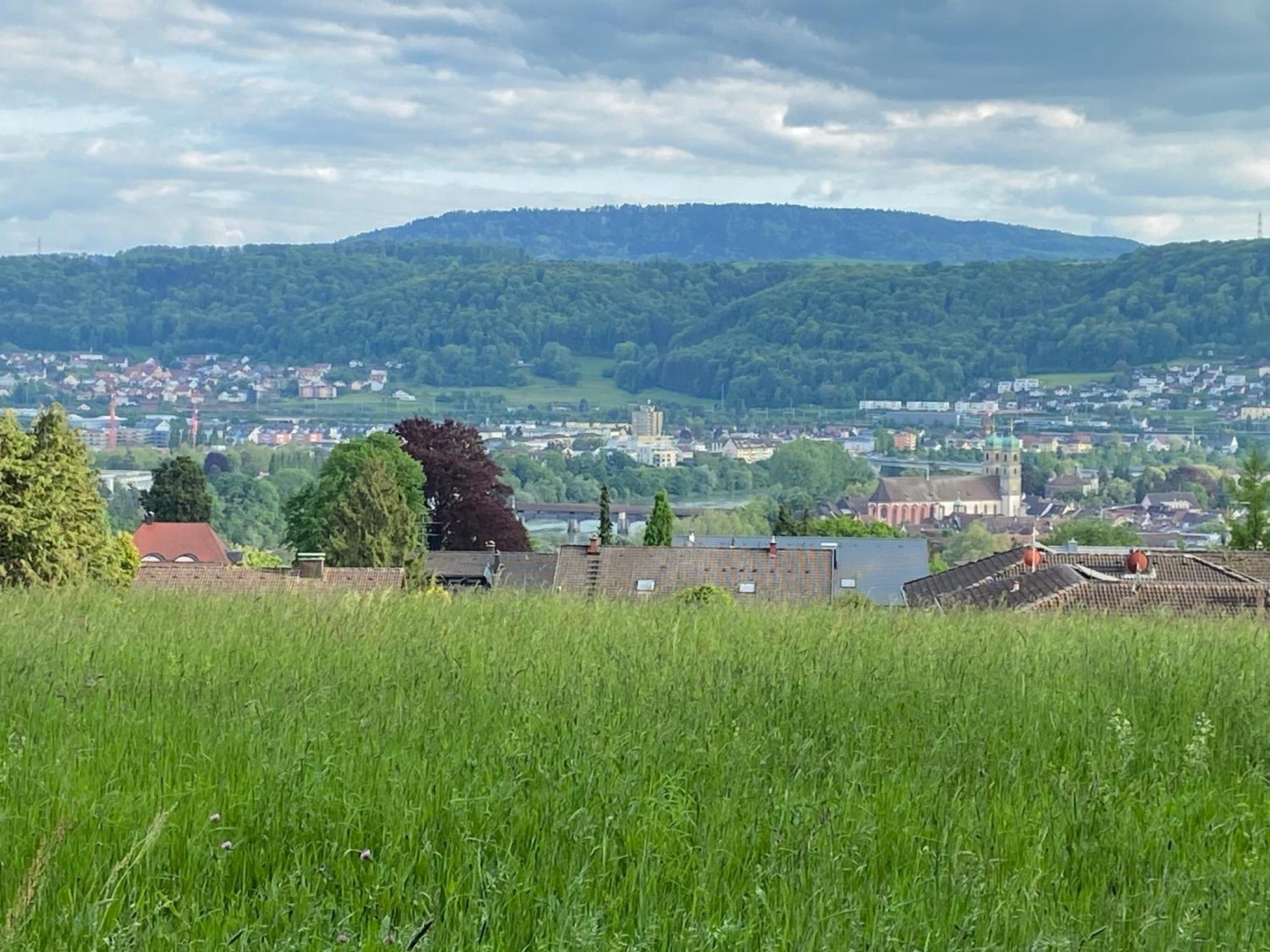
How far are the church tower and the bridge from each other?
132ft

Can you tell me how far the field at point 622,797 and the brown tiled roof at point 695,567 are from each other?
35836mm

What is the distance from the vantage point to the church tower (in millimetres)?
178500

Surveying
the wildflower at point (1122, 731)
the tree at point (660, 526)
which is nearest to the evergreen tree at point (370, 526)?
the tree at point (660, 526)

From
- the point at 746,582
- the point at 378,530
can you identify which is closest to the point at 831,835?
the point at 746,582

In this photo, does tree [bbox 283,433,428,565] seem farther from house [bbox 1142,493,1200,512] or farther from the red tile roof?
house [bbox 1142,493,1200,512]

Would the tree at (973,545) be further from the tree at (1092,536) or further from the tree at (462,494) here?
the tree at (462,494)

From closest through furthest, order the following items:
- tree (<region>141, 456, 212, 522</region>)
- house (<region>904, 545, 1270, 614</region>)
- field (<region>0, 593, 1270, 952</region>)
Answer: field (<region>0, 593, 1270, 952</region>), house (<region>904, 545, 1270, 614</region>), tree (<region>141, 456, 212, 522</region>)

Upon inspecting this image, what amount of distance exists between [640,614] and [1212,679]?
328 centimetres

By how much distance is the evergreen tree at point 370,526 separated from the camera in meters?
48.7

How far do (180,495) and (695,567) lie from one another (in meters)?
31.3

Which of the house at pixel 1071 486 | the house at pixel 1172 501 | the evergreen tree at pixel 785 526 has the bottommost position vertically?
the house at pixel 1071 486

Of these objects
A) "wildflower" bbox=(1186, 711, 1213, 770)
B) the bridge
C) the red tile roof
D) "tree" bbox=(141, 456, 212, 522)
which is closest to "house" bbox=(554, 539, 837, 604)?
the red tile roof

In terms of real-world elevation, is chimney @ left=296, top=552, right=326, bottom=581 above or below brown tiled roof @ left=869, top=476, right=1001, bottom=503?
above

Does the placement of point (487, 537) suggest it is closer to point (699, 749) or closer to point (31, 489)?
point (31, 489)
